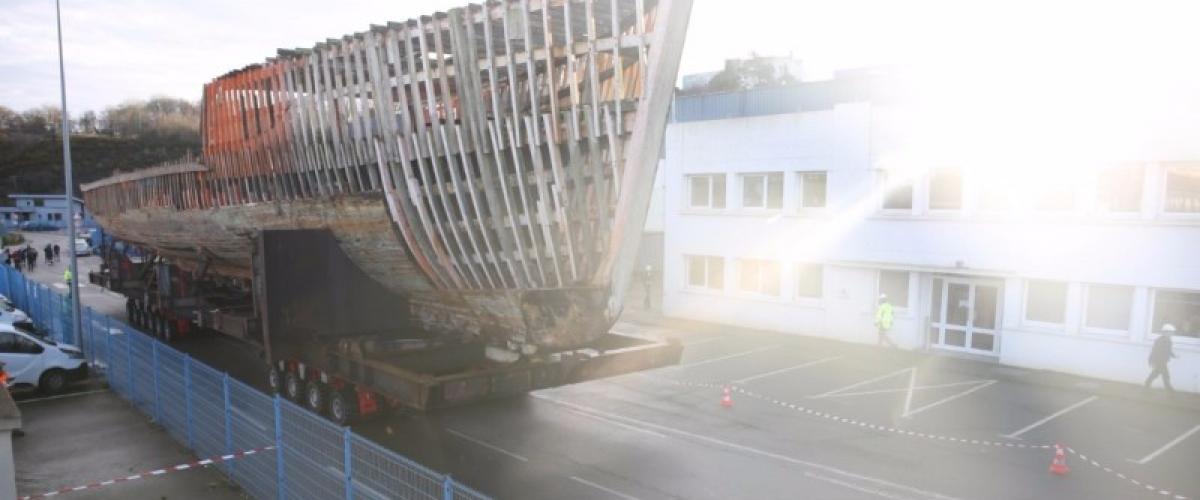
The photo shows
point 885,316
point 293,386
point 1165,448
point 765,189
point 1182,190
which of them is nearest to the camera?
point 1165,448

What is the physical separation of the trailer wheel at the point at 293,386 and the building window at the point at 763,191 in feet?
41.3

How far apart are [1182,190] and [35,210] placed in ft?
324

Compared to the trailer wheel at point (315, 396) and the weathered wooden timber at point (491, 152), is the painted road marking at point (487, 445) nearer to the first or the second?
the weathered wooden timber at point (491, 152)

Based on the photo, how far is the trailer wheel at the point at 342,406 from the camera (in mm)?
9688

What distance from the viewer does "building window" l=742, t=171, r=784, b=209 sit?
1898 centimetres

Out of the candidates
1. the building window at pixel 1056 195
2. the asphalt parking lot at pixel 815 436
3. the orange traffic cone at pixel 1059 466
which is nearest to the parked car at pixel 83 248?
the asphalt parking lot at pixel 815 436

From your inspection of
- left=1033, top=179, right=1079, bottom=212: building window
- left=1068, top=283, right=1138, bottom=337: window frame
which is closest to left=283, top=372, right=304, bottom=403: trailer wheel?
left=1033, top=179, right=1079, bottom=212: building window

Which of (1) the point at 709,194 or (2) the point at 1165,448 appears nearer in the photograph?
(2) the point at 1165,448

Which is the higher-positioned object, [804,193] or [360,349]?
[804,193]

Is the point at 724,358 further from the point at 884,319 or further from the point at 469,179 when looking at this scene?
the point at 469,179

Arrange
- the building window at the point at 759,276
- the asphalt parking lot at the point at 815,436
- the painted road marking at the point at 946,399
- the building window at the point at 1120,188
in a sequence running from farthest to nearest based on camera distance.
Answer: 1. the building window at the point at 759,276
2. the building window at the point at 1120,188
3. the painted road marking at the point at 946,399
4. the asphalt parking lot at the point at 815,436

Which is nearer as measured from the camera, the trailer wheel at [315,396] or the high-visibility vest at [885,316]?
the trailer wheel at [315,396]

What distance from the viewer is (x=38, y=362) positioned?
11789 millimetres

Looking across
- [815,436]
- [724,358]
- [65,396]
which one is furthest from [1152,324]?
Result: [65,396]
